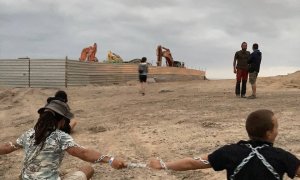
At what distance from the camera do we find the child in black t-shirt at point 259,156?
11.7 ft

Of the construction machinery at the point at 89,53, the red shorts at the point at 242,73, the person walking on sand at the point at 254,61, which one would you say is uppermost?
the construction machinery at the point at 89,53

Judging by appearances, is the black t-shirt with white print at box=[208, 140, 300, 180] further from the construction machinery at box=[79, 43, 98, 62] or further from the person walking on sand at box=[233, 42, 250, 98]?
the construction machinery at box=[79, 43, 98, 62]

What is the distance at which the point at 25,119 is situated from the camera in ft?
50.8

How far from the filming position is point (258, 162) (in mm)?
3572

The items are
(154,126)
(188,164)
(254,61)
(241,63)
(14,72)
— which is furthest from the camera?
(14,72)

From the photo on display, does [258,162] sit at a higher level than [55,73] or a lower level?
lower

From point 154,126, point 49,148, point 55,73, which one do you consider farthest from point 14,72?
point 49,148

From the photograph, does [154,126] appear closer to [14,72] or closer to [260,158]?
[260,158]

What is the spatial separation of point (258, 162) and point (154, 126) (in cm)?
816

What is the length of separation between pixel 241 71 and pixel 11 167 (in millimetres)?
8508

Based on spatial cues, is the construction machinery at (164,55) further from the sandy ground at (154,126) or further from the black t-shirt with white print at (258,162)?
the black t-shirt with white print at (258,162)

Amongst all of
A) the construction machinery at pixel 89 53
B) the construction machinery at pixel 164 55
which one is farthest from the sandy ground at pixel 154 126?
the construction machinery at pixel 164 55

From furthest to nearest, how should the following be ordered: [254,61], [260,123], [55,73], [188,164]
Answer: [55,73]
[254,61]
[188,164]
[260,123]

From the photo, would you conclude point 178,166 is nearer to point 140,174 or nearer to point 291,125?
point 140,174
